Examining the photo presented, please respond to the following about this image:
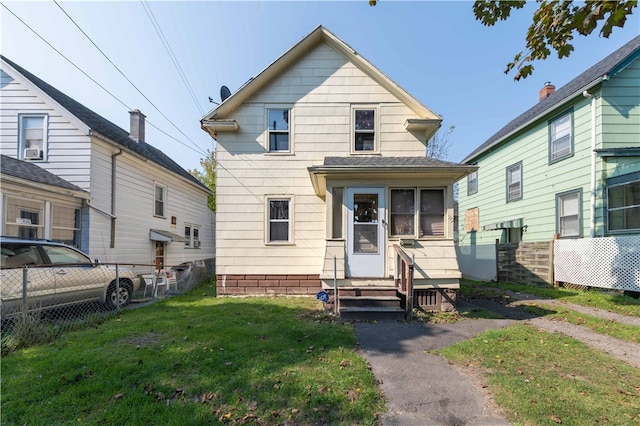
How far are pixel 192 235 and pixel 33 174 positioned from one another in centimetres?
924

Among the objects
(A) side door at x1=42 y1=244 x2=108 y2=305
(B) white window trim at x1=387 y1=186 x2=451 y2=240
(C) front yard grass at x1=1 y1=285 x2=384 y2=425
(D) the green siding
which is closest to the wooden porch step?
(C) front yard grass at x1=1 y1=285 x2=384 y2=425

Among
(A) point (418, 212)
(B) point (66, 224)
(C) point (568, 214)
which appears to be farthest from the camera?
(C) point (568, 214)

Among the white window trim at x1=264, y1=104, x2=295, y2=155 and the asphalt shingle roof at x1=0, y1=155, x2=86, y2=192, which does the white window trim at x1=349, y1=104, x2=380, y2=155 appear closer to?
the white window trim at x1=264, y1=104, x2=295, y2=155

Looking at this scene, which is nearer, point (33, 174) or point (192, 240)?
point (33, 174)

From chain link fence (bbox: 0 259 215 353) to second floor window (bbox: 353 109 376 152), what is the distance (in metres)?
7.72

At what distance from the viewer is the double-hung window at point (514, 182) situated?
1288cm

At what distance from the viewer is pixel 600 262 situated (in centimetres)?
816

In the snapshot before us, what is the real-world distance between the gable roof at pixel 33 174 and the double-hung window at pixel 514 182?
56.5 ft

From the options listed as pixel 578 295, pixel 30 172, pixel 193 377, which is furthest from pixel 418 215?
pixel 30 172

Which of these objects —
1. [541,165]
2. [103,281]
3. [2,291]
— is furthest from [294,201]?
[541,165]

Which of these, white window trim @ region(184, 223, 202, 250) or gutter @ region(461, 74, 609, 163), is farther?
white window trim @ region(184, 223, 202, 250)

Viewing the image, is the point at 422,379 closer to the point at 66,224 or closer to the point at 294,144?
the point at 294,144

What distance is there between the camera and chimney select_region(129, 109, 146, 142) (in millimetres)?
15211

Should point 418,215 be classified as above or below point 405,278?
above
